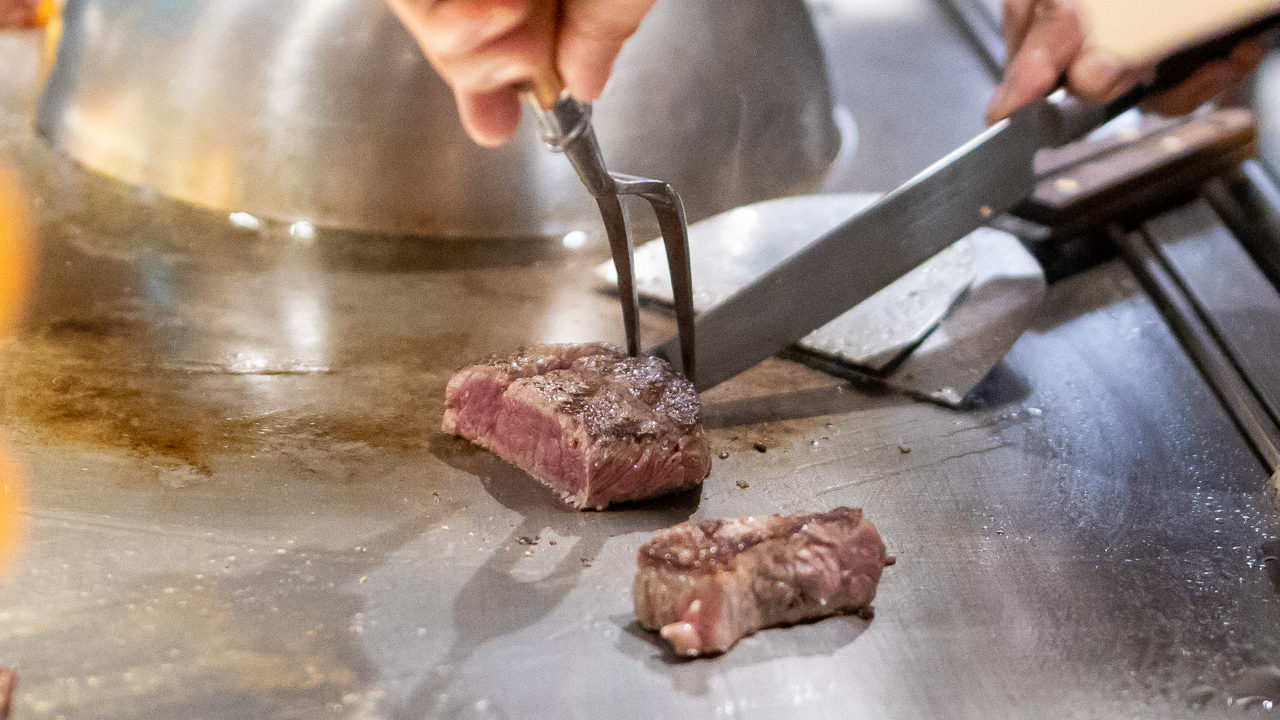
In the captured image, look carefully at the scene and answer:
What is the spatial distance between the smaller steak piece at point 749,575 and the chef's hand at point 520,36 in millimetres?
767

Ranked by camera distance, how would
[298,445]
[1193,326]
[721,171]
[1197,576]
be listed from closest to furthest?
1. [1197,576]
2. [298,445]
3. [1193,326]
4. [721,171]

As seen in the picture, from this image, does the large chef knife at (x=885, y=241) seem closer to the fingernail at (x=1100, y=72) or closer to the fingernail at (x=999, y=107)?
the fingernail at (x=1100, y=72)

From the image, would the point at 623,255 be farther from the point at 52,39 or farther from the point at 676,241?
the point at 52,39

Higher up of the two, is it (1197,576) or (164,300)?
(164,300)

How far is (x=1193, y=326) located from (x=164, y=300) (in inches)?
99.5

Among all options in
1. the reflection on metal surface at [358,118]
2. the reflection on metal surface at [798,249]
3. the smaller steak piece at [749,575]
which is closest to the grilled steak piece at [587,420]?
the smaller steak piece at [749,575]

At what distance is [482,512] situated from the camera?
5.90 ft

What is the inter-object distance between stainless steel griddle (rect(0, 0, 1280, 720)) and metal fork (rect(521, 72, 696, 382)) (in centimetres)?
27

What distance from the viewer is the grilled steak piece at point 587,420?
1.81m

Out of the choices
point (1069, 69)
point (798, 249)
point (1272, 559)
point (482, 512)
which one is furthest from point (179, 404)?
point (1069, 69)

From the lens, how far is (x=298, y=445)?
191cm

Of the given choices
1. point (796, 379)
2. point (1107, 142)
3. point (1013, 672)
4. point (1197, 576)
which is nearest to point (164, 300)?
Answer: point (796, 379)

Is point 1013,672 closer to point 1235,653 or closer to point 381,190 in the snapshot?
point 1235,653

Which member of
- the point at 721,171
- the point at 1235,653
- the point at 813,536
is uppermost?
the point at 721,171
